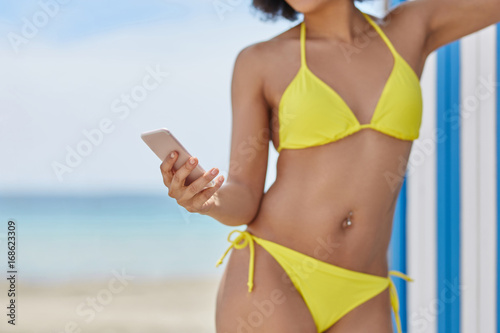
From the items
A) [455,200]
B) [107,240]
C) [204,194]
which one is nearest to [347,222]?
[204,194]

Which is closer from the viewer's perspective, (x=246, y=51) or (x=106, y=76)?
(x=246, y=51)

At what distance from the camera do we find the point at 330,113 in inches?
64.4

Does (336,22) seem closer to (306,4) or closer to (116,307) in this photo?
(306,4)

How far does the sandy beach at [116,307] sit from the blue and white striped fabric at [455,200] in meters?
6.08

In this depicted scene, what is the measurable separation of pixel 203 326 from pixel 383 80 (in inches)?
283

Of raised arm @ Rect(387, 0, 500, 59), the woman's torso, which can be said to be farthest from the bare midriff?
raised arm @ Rect(387, 0, 500, 59)

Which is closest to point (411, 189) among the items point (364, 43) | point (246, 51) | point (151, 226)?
point (364, 43)

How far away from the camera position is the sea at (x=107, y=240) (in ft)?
38.3

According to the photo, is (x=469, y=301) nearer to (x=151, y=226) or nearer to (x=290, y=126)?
(x=290, y=126)

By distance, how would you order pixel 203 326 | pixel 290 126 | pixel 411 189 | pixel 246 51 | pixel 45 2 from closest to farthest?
pixel 290 126
pixel 246 51
pixel 411 189
pixel 203 326
pixel 45 2

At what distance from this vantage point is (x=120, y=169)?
14.6m

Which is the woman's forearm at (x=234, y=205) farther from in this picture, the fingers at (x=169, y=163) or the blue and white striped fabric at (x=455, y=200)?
the blue and white striped fabric at (x=455, y=200)

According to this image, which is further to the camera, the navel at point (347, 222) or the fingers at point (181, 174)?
Result: the navel at point (347, 222)

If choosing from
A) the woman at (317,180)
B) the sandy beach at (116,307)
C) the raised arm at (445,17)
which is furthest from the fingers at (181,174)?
the sandy beach at (116,307)
